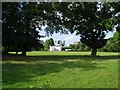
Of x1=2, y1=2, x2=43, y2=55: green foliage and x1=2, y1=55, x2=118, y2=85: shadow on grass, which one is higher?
x1=2, y1=2, x2=43, y2=55: green foliage

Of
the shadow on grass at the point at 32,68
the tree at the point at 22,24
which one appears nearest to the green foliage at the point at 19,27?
the tree at the point at 22,24

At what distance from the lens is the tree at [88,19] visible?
3631 cm

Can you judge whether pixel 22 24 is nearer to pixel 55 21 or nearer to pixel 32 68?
pixel 55 21

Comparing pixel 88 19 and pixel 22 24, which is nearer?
pixel 22 24

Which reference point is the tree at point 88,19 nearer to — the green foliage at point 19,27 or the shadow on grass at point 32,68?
the green foliage at point 19,27

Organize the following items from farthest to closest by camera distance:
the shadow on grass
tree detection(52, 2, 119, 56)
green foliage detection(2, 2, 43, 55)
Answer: tree detection(52, 2, 119, 56) < green foliage detection(2, 2, 43, 55) < the shadow on grass

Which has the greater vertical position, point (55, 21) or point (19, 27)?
point (55, 21)

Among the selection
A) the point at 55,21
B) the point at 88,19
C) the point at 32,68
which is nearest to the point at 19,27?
the point at 55,21

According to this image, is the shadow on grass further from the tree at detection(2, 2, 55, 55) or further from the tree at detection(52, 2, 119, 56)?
the tree at detection(52, 2, 119, 56)

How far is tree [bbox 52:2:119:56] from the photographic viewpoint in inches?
1430

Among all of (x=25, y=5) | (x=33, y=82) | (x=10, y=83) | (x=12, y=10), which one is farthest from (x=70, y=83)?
(x=25, y=5)

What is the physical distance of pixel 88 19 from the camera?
37.1m

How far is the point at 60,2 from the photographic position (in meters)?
35.9

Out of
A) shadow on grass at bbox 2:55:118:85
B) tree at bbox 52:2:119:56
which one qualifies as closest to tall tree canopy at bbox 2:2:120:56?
tree at bbox 52:2:119:56
